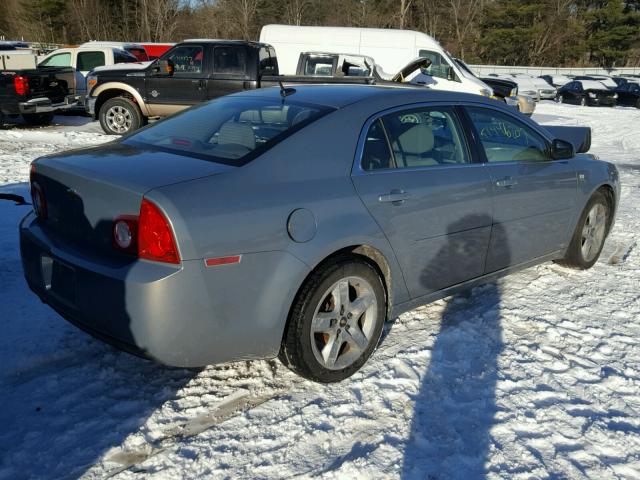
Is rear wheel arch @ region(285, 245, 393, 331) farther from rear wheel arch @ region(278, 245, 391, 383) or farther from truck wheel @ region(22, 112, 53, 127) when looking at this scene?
truck wheel @ region(22, 112, 53, 127)

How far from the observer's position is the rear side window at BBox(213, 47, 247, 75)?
1205 cm

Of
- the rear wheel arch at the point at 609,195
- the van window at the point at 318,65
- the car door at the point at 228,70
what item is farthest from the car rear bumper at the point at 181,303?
the van window at the point at 318,65

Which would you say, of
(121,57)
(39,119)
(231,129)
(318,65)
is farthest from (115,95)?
(231,129)

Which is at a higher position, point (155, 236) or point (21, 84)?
point (21, 84)

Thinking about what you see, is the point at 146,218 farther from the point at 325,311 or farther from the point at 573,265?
the point at 573,265

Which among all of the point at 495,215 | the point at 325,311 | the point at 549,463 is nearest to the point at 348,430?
the point at 325,311

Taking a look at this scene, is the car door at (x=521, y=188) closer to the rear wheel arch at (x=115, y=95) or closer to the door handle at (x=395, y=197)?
the door handle at (x=395, y=197)

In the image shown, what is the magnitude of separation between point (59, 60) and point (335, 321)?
17.1 meters

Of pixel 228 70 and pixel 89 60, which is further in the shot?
pixel 89 60

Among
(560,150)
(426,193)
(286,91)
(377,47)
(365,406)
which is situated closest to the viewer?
(365,406)

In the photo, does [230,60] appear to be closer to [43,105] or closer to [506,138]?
[43,105]

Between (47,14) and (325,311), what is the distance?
53.1 meters

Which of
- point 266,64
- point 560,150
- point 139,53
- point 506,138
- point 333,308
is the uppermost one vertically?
point 139,53

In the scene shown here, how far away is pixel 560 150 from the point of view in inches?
184
